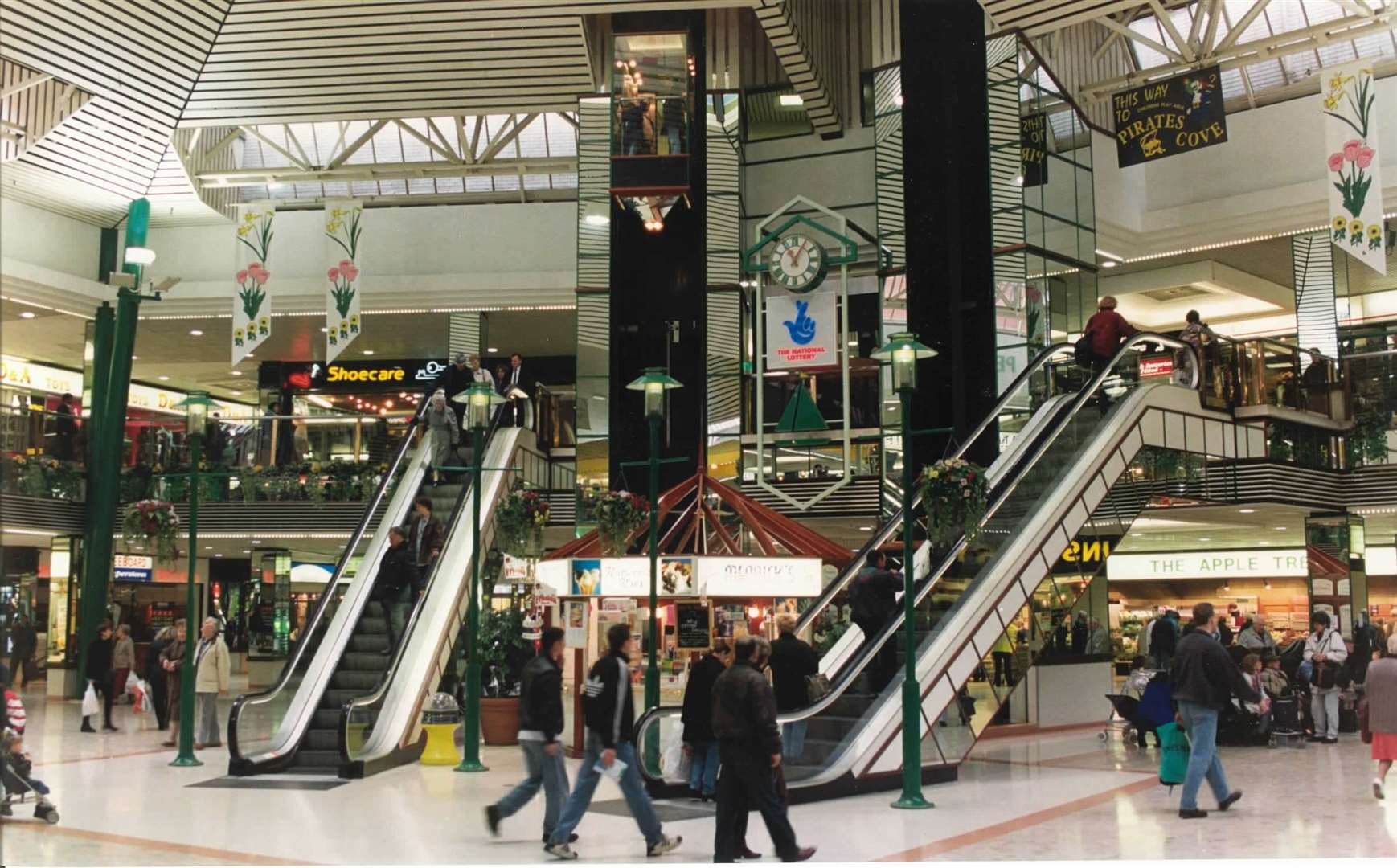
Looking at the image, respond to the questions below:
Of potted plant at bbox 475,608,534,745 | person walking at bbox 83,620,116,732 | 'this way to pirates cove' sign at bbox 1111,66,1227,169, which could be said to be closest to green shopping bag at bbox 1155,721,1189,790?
potted plant at bbox 475,608,534,745

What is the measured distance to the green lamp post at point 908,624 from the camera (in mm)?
10102

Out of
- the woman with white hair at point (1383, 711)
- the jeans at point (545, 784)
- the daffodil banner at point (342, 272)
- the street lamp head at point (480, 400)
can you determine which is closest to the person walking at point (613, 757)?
the jeans at point (545, 784)

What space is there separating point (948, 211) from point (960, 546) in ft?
24.0

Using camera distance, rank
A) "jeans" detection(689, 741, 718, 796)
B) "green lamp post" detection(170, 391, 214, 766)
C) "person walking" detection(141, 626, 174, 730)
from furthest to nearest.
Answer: "person walking" detection(141, 626, 174, 730)
"green lamp post" detection(170, 391, 214, 766)
"jeans" detection(689, 741, 718, 796)

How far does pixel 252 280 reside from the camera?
20859 millimetres

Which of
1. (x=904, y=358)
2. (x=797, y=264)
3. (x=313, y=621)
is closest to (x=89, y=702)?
(x=313, y=621)

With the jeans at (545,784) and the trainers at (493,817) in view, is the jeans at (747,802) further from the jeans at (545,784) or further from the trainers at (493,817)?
the trainers at (493,817)

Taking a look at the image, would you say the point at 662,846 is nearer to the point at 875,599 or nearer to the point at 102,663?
the point at 875,599

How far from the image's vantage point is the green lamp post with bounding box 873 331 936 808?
10102mm

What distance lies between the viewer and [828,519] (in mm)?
20672

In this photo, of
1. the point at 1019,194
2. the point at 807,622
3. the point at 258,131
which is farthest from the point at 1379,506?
the point at 258,131

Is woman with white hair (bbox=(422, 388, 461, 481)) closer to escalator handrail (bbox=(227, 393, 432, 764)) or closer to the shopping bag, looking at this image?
escalator handrail (bbox=(227, 393, 432, 764))

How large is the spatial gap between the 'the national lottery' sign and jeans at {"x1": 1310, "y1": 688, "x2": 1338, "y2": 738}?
26.6 ft

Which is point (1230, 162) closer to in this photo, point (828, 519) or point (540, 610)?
point (828, 519)
